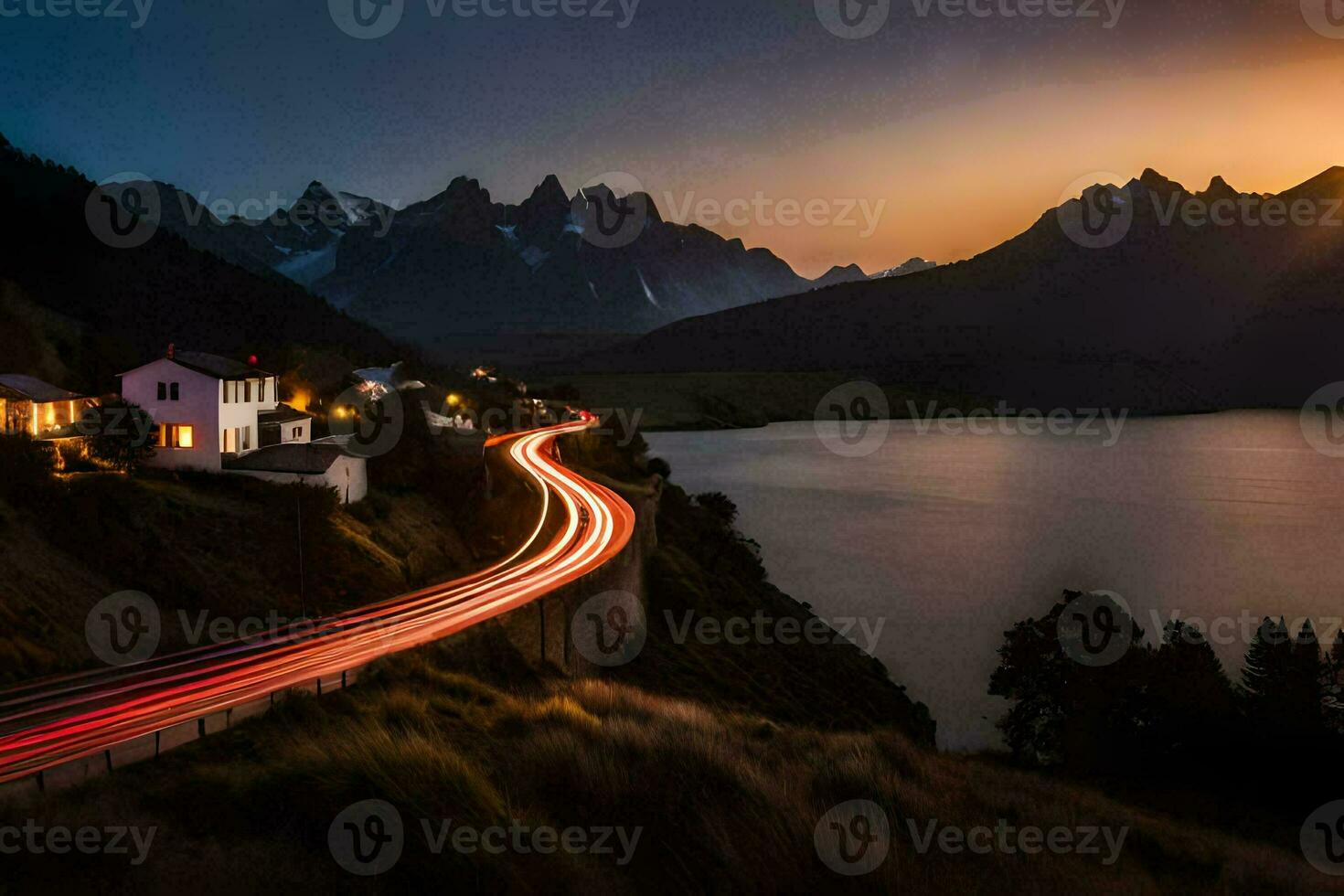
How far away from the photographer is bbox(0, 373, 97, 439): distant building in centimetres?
2527

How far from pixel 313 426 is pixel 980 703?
99.3 ft

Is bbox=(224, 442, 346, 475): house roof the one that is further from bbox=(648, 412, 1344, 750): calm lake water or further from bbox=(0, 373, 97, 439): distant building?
bbox=(648, 412, 1344, 750): calm lake water

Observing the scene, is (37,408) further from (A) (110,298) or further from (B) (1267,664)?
(A) (110,298)

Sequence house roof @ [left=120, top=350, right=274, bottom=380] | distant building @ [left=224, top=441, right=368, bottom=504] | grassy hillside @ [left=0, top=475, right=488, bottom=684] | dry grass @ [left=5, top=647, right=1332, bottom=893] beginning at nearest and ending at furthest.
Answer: dry grass @ [left=5, top=647, right=1332, bottom=893]
grassy hillside @ [left=0, top=475, right=488, bottom=684]
distant building @ [left=224, top=441, right=368, bottom=504]
house roof @ [left=120, top=350, right=274, bottom=380]

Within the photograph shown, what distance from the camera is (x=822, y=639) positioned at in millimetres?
30375

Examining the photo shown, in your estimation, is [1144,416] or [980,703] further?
[1144,416]

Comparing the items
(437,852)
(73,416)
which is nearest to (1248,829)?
(437,852)

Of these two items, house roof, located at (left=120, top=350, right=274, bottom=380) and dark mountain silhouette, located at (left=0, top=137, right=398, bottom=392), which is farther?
dark mountain silhouette, located at (left=0, top=137, right=398, bottom=392)

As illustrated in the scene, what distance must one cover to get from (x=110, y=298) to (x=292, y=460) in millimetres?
44563

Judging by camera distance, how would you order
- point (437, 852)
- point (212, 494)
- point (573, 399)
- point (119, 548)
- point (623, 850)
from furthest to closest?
point (573, 399), point (212, 494), point (119, 548), point (623, 850), point (437, 852)

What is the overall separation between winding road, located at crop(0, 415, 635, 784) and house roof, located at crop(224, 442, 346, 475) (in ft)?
22.0

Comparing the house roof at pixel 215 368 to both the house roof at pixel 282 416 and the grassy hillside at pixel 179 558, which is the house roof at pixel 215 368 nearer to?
the house roof at pixel 282 416

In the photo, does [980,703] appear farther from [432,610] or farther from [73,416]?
[73,416]

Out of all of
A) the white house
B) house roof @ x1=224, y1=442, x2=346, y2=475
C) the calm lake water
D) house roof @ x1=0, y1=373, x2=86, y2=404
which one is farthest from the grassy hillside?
the calm lake water
